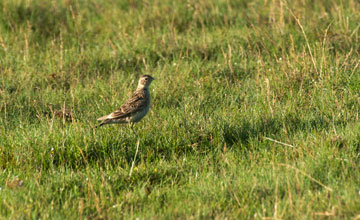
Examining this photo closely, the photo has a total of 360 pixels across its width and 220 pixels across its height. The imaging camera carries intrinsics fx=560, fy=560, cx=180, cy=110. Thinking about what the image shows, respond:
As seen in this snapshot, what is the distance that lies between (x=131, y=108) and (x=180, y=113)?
0.62 meters

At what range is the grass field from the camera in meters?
4.90

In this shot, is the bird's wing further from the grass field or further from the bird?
the grass field

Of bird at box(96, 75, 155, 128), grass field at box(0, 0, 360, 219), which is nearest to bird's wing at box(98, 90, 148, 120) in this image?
bird at box(96, 75, 155, 128)

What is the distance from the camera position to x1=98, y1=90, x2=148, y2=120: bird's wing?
6.51m

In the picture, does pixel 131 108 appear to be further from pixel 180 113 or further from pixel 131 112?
pixel 180 113

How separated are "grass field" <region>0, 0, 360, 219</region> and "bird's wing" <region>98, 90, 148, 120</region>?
0.51 feet

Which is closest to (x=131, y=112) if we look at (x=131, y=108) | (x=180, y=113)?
(x=131, y=108)

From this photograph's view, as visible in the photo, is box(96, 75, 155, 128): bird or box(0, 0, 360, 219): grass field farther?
box(96, 75, 155, 128): bird

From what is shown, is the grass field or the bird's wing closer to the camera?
the grass field

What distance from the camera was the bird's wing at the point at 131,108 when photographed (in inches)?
256

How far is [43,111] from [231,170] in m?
3.18

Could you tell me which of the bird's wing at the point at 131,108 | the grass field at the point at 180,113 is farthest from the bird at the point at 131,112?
the grass field at the point at 180,113

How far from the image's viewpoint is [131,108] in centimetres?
658

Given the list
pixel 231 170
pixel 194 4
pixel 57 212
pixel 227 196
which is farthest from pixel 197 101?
pixel 194 4
